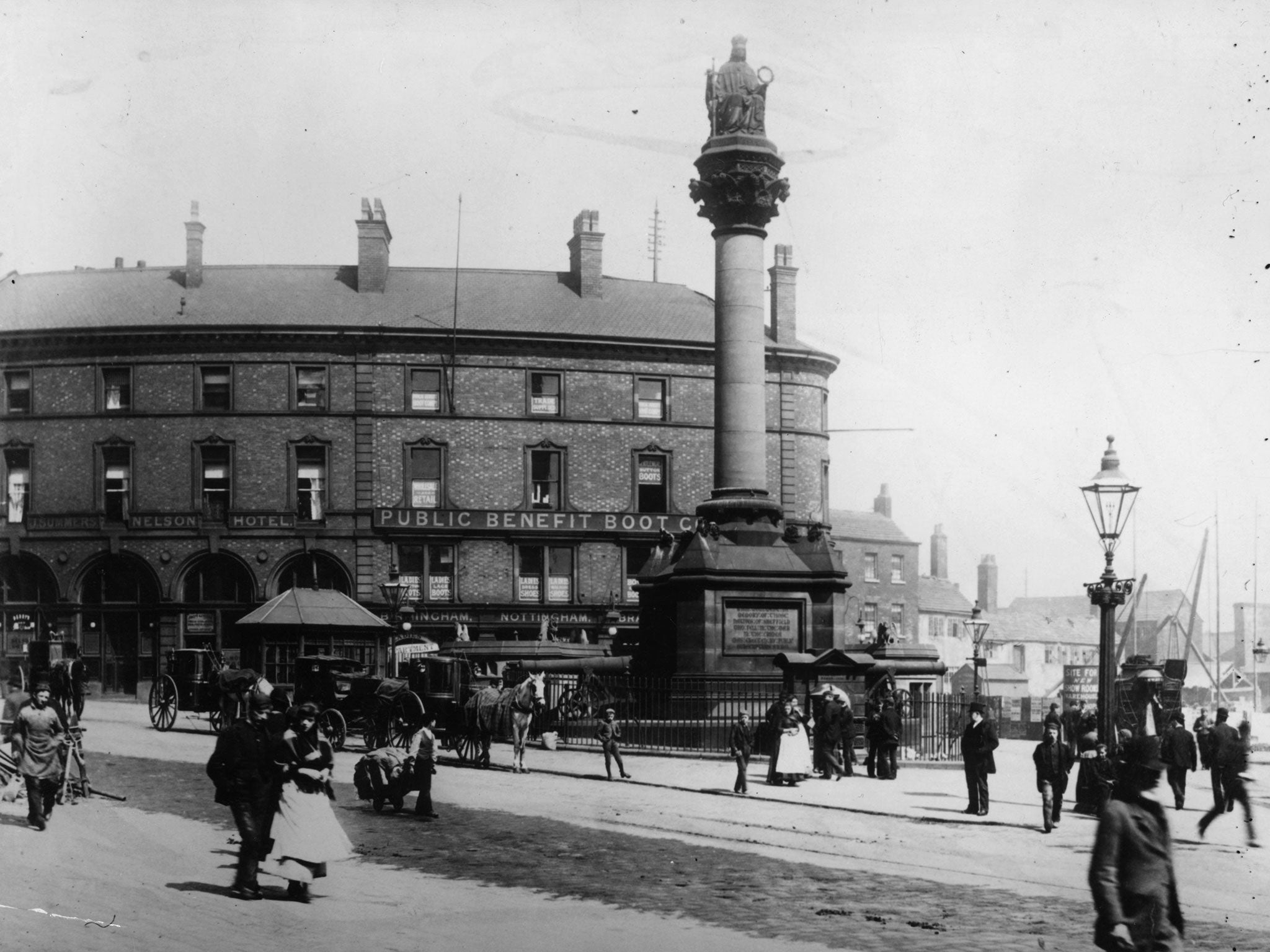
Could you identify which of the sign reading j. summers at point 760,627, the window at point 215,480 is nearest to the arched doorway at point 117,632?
the window at point 215,480

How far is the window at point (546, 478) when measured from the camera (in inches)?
1857

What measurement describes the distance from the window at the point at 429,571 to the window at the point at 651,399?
7984mm

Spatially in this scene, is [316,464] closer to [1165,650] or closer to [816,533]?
[816,533]

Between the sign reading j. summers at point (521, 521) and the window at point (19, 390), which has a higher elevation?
the window at point (19, 390)

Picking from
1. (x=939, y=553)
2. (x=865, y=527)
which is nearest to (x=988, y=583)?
(x=939, y=553)

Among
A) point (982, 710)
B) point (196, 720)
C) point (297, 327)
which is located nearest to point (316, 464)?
point (297, 327)

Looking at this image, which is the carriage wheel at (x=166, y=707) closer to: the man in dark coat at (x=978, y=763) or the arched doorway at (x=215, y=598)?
the man in dark coat at (x=978, y=763)

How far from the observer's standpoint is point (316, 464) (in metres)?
45.9

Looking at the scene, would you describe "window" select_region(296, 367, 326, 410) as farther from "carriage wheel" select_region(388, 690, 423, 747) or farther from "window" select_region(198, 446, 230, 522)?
"carriage wheel" select_region(388, 690, 423, 747)

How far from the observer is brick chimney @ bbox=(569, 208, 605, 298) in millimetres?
49469

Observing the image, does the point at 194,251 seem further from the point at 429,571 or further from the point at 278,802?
the point at 278,802

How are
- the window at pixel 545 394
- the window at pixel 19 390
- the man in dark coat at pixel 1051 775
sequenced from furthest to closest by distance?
the window at pixel 545 394
the window at pixel 19 390
the man in dark coat at pixel 1051 775

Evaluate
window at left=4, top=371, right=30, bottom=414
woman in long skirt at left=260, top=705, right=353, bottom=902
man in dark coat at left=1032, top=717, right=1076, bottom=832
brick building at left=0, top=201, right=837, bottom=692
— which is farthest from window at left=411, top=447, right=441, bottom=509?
woman in long skirt at left=260, top=705, right=353, bottom=902

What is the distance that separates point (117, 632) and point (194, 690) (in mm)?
20713
